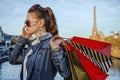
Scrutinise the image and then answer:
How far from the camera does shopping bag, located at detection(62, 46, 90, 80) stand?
1.44m

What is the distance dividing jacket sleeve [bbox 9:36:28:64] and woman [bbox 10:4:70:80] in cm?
2

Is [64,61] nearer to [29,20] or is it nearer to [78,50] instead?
[78,50]

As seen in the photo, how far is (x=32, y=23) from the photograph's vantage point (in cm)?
153

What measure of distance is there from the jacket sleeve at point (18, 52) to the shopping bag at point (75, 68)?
0.75 ft

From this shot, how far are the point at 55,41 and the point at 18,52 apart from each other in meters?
0.21

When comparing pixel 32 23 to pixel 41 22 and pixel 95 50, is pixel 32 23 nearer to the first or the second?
pixel 41 22

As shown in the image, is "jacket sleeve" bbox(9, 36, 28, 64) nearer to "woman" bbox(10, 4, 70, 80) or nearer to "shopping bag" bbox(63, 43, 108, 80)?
"woman" bbox(10, 4, 70, 80)

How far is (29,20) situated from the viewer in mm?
1532

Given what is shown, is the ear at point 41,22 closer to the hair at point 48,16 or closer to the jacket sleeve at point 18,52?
the hair at point 48,16

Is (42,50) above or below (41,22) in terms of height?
below

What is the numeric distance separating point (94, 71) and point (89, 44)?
108 millimetres

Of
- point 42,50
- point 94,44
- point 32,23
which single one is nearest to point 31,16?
point 32,23

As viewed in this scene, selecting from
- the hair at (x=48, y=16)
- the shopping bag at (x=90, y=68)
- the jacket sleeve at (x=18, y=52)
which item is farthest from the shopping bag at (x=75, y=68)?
the jacket sleeve at (x=18, y=52)

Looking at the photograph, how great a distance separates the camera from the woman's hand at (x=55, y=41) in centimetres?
146
